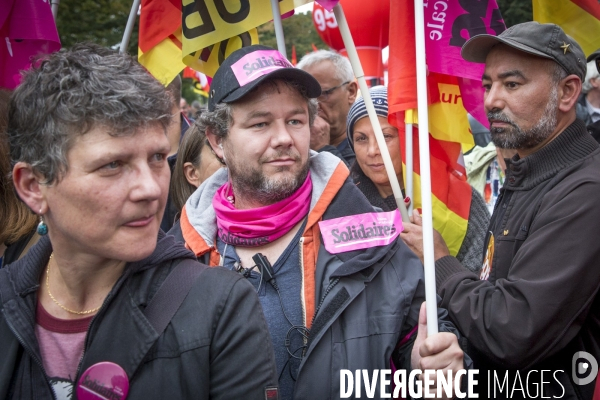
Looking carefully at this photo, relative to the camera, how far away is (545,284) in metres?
2.22

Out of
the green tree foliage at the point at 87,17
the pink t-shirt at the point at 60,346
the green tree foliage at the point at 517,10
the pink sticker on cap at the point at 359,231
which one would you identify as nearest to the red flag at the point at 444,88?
the pink sticker on cap at the point at 359,231

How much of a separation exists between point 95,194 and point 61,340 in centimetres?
44

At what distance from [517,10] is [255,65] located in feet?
44.0

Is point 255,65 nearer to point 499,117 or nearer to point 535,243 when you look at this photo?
point 499,117

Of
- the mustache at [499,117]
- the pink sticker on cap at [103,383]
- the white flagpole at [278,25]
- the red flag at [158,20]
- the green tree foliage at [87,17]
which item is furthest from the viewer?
the green tree foliage at [87,17]

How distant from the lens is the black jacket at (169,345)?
1588 mm

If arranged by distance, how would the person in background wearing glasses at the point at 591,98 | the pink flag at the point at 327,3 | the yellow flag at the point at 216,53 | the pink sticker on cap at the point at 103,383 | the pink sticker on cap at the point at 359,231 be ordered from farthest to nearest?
the person in background wearing glasses at the point at 591,98 → the yellow flag at the point at 216,53 → the pink flag at the point at 327,3 → the pink sticker on cap at the point at 359,231 → the pink sticker on cap at the point at 103,383

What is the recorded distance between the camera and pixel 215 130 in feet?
8.79

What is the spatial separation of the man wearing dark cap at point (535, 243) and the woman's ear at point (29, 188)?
1.62m

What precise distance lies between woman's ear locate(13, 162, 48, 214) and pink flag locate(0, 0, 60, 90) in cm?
171

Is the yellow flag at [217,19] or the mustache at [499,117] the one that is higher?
the yellow flag at [217,19]

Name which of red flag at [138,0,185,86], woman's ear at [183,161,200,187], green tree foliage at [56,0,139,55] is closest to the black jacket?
red flag at [138,0,185,86]

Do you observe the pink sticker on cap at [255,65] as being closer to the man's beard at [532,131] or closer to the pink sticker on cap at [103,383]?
the man's beard at [532,131]

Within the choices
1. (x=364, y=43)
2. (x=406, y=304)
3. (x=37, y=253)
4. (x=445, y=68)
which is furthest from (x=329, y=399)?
(x=364, y=43)
